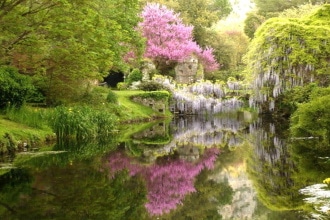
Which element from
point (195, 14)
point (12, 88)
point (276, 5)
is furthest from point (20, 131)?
point (276, 5)

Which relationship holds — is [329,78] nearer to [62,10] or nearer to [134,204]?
[62,10]

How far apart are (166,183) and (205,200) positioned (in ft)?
5.28

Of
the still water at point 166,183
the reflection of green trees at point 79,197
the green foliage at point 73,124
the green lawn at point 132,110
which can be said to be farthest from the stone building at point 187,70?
the reflection of green trees at point 79,197

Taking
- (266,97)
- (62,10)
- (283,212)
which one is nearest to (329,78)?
(266,97)

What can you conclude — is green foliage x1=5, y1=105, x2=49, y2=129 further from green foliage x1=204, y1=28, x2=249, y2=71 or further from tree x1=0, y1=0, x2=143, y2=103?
green foliage x1=204, y1=28, x2=249, y2=71

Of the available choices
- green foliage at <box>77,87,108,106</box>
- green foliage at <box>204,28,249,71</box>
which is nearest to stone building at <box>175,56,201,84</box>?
green foliage at <box>204,28,249,71</box>

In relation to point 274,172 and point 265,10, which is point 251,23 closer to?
point 265,10

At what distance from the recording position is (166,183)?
27.9ft

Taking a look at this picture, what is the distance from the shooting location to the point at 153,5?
128 ft

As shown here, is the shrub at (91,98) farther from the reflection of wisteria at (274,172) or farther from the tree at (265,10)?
the tree at (265,10)

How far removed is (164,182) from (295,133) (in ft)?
26.9

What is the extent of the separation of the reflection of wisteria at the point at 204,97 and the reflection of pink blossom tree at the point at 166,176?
768 inches

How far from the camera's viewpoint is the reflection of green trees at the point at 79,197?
6.11 meters

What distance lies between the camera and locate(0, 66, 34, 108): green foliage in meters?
14.0
